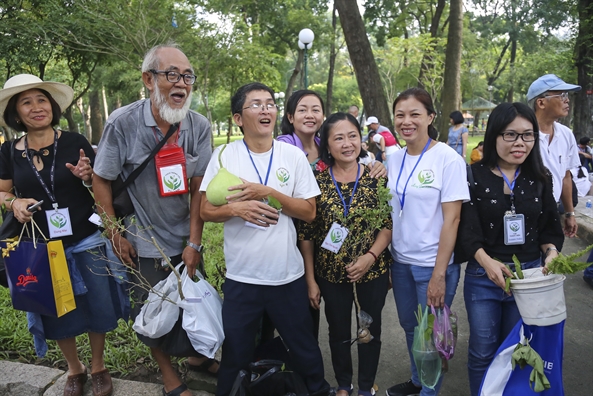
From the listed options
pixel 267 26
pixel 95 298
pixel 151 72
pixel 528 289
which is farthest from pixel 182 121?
pixel 267 26

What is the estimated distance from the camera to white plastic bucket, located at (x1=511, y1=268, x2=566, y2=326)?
201cm

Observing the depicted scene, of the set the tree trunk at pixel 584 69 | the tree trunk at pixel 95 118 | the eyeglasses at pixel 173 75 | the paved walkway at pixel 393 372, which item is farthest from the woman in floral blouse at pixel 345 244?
the tree trunk at pixel 95 118

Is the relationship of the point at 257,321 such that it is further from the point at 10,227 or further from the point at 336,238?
the point at 10,227

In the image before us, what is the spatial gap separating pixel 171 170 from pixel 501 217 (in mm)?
1916

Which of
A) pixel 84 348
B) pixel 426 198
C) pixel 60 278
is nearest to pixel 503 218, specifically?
pixel 426 198

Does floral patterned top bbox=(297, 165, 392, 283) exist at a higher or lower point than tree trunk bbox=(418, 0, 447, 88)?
lower

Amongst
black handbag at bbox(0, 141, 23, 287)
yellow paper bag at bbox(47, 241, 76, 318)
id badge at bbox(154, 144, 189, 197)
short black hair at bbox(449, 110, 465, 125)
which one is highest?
short black hair at bbox(449, 110, 465, 125)

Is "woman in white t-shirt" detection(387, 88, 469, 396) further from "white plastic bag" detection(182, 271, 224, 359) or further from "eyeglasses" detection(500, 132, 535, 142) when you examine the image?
"white plastic bag" detection(182, 271, 224, 359)

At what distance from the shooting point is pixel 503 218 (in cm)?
237

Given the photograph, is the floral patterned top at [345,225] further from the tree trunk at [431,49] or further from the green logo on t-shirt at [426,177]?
the tree trunk at [431,49]

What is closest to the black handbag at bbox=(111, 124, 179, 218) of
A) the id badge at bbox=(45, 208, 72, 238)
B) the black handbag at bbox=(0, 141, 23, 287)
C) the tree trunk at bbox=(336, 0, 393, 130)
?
the id badge at bbox=(45, 208, 72, 238)

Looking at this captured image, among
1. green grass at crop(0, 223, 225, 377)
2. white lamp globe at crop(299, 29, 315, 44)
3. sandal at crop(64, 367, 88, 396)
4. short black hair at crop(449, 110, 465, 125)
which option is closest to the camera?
sandal at crop(64, 367, 88, 396)

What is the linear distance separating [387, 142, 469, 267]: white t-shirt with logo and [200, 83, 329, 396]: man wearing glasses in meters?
0.55

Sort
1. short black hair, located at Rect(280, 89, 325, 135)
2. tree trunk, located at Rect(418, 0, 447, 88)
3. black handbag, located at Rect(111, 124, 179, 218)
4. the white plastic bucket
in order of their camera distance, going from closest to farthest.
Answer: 1. the white plastic bucket
2. black handbag, located at Rect(111, 124, 179, 218)
3. short black hair, located at Rect(280, 89, 325, 135)
4. tree trunk, located at Rect(418, 0, 447, 88)
